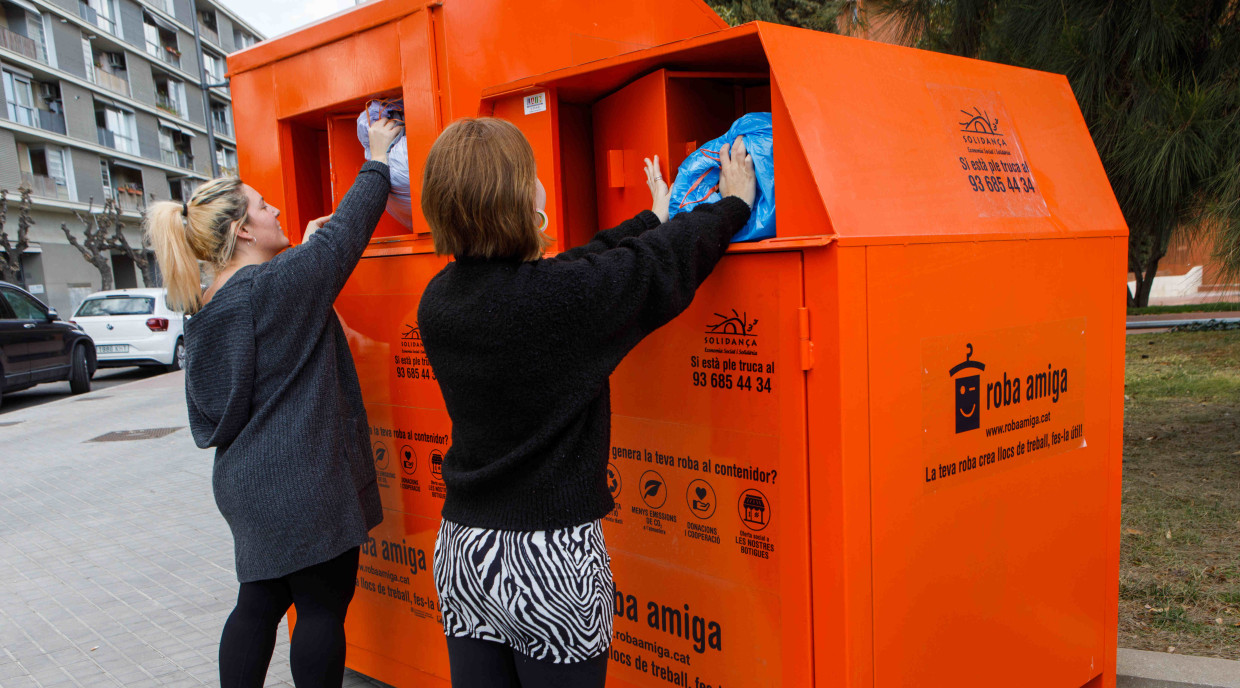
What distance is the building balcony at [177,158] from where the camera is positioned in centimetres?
4034

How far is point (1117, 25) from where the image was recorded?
402cm

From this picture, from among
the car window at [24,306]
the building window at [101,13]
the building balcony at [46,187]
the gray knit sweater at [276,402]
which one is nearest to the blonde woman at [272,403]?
the gray knit sweater at [276,402]

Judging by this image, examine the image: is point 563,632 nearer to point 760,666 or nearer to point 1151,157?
point 760,666

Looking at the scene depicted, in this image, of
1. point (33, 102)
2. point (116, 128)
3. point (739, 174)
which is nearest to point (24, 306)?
point (739, 174)

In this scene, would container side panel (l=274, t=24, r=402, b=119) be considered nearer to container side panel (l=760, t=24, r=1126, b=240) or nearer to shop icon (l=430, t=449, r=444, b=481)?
shop icon (l=430, t=449, r=444, b=481)

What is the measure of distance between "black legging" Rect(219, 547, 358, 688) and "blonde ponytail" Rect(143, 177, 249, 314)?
763mm

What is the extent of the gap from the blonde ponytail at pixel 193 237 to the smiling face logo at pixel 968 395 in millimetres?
1866

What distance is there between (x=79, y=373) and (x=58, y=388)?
175 centimetres

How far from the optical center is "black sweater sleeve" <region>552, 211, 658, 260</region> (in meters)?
1.72

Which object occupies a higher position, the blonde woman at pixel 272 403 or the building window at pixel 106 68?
the building window at pixel 106 68

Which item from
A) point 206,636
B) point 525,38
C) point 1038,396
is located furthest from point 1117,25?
point 206,636

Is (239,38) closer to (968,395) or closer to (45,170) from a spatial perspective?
(45,170)

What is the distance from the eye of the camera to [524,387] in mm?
1535

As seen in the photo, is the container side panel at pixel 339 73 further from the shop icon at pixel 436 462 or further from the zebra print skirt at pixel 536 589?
the zebra print skirt at pixel 536 589
